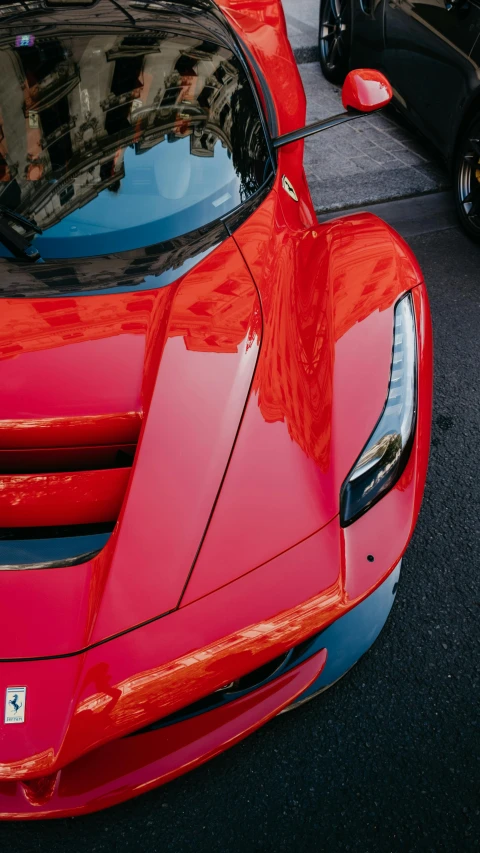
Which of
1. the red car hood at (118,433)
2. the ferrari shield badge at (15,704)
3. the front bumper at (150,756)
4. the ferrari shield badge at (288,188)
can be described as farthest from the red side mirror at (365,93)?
the ferrari shield badge at (15,704)

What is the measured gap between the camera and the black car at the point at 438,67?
308 centimetres

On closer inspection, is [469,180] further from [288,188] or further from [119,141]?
[119,141]

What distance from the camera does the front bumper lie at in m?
1.16

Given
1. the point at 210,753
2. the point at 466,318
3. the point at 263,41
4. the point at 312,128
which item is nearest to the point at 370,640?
the point at 210,753

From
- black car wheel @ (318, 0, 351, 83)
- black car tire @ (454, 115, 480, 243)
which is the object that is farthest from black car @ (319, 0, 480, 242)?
black car wheel @ (318, 0, 351, 83)

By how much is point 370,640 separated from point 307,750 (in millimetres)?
291

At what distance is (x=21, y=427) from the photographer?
1313 millimetres

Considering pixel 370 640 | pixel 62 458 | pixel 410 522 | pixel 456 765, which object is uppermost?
pixel 62 458

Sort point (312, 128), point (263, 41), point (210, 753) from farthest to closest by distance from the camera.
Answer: point (263, 41)
point (312, 128)
point (210, 753)

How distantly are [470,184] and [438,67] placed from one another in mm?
642

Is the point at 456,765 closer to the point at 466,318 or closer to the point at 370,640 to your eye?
the point at 370,640

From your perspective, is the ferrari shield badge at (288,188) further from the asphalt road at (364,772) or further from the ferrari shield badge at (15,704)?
the ferrari shield badge at (15,704)

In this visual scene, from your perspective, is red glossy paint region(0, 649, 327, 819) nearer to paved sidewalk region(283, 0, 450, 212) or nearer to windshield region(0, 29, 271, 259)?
windshield region(0, 29, 271, 259)

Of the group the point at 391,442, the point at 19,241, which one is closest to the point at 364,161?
the point at 19,241
